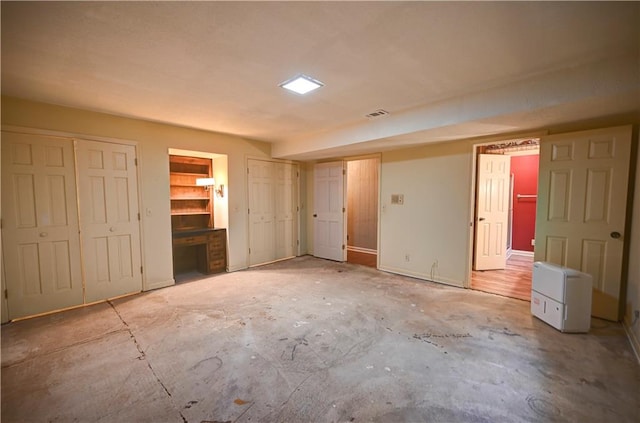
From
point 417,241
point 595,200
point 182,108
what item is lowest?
point 417,241

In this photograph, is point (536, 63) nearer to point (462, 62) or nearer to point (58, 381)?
point (462, 62)

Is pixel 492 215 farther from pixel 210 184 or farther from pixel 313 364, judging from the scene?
pixel 210 184

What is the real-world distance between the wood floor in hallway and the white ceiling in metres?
2.26

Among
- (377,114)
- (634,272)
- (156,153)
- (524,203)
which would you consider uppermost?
(377,114)

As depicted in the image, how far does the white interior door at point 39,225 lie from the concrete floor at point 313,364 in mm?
321

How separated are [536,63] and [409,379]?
273 centimetres

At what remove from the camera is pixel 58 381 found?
81.5 inches

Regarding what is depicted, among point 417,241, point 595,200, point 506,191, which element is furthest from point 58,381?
point 506,191

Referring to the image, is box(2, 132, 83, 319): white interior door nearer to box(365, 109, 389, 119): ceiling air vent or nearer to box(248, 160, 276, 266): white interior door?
box(248, 160, 276, 266): white interior door

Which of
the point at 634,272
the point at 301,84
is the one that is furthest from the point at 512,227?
the point at 301,84

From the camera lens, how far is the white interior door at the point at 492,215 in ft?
16.4

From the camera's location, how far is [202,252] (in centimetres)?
501

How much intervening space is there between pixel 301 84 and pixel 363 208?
15.6 ft

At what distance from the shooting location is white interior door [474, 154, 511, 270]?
5008mm
